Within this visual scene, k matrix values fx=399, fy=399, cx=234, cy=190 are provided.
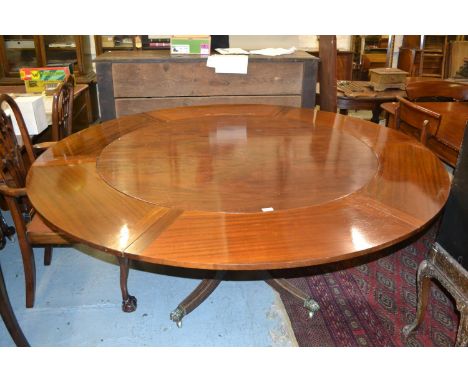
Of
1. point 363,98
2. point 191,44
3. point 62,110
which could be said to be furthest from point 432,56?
point 62,110

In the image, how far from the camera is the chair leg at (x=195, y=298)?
5.75 ft

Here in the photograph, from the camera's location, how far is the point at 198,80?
2.67m

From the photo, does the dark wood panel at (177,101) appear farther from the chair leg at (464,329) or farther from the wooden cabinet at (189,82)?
the chair leg at (464,329)

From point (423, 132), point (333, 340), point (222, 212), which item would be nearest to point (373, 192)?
point (222, 212)

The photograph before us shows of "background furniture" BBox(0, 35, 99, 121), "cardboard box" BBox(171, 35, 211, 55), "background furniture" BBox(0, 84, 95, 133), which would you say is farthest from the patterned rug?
"background furniture" BBox(0, 35, 99, 121)

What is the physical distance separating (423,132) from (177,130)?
1.19 m

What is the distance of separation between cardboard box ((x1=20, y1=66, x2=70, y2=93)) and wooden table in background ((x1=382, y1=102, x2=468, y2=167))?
2402 millimetres

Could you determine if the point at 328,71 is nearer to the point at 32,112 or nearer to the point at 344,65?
the point at 32,112

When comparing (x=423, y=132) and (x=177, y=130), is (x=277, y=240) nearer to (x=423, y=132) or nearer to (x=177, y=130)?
(x=177, y=130)

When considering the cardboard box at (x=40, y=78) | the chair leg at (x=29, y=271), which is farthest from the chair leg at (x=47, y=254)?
the cardboard box at (x=40, y=78)

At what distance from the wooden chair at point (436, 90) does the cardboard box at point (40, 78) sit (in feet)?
8.34

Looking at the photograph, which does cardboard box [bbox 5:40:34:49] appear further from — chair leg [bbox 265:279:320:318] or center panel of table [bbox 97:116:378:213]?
chair leg [bbox 265:279:320:318]

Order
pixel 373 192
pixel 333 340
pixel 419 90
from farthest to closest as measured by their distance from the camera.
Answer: pixel 419 90 < pixel 333 340 < pixel 373 192

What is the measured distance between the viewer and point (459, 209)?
132cm
